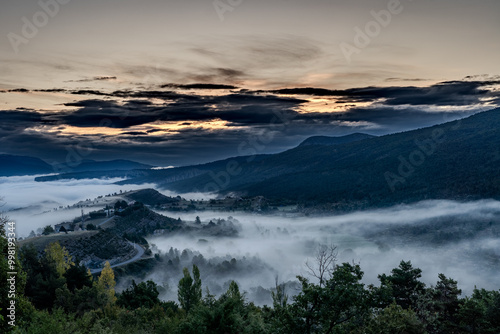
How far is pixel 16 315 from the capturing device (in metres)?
25.3

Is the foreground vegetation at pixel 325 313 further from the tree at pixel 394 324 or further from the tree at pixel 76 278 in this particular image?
the tree at pixel 76 278

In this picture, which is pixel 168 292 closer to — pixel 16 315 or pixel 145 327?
pixel 145 327

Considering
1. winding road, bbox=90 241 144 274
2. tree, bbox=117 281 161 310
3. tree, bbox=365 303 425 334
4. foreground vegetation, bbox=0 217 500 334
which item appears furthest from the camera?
winding road, bbox=90 241 144 274

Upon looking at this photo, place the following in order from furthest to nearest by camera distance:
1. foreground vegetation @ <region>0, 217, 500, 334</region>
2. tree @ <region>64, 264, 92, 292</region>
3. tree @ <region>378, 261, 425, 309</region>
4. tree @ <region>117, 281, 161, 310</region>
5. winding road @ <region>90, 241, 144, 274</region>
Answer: winding road @ <region>90, 241, 144, 274</region> → tree @ <region>64, 264, 92, 292</region> → tree @ <region>117, 281, 161, 310</region> → tree @ <region>378, 261, 425, 309</region> → foreground vegetation @ <region>0, 217, 500, 334</region>

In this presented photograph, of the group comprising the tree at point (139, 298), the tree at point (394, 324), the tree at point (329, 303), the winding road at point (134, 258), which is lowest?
the winding road at point (134, 258)

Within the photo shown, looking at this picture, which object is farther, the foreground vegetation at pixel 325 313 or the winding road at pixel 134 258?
the winding road at pixel 134 258

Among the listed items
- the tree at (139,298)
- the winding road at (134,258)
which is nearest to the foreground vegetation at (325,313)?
the tree at (139,298)

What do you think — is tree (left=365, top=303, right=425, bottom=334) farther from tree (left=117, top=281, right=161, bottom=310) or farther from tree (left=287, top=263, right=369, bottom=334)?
tree (left=117, top=281, right=161, bottom=310)

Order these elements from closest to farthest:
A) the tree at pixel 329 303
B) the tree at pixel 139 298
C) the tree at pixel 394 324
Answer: the tree at pixel 329 303
the tree at pixel 394 324
the tree at pixel 139 298

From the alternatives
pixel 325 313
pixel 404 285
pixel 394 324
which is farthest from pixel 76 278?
pixel 394 324

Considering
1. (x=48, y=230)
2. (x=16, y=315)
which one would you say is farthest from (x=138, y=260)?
(x=16, y=315)

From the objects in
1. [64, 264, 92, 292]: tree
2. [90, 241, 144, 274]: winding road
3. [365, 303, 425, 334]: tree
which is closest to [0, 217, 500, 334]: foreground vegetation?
[365, 303, 425, 334]: tree

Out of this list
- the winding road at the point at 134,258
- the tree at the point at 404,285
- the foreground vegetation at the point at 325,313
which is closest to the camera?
the foreground vegetation at the point at 325,313

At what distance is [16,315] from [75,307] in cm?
3774
